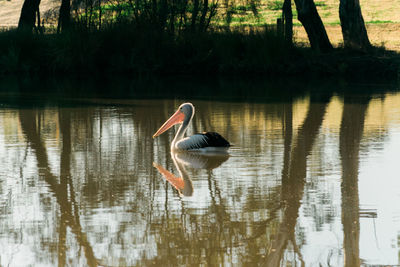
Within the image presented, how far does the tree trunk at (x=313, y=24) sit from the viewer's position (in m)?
23.1

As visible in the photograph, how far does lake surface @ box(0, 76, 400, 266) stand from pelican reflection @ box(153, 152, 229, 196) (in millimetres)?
22

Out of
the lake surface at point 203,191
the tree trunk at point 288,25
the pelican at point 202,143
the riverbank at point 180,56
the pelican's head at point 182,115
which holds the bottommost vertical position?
the lake surface at point 203,191

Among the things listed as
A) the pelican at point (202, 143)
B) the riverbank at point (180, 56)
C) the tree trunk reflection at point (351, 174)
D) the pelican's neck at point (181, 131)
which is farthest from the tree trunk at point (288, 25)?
the pelican at point (202, 143)

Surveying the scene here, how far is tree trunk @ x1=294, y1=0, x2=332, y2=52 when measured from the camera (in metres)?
23.1

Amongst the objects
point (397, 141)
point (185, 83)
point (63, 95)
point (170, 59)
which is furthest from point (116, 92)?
point (397, 141)

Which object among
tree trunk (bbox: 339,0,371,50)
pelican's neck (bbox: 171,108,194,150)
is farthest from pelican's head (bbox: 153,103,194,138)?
tree trunk (bbox: 339,0,371,50)

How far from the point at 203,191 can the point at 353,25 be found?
16.7m

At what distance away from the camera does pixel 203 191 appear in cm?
761

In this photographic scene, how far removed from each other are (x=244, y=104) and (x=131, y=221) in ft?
29.3

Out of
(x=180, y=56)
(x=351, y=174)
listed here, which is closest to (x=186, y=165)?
(x=351, y=174)

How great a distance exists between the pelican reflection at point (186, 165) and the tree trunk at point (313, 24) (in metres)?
14.1

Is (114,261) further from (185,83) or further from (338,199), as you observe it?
(185,83)

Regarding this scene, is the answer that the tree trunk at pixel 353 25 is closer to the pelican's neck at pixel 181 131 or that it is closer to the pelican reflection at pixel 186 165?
the pelican's neck at pixel 181 131

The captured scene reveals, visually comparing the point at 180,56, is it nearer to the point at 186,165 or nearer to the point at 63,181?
the point at 186,165
